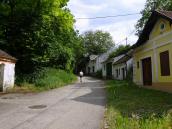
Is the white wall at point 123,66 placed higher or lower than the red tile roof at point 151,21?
lower

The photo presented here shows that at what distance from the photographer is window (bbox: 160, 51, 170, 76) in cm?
1799

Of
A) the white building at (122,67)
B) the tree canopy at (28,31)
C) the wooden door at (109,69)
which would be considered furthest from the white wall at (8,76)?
the wooden door at (109,69)

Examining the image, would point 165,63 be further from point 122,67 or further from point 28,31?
point 122,67

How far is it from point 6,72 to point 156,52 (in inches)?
461

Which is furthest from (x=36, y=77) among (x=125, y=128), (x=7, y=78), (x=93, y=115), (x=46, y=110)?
(x=125, y=128)

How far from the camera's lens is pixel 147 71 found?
2275 centimetres

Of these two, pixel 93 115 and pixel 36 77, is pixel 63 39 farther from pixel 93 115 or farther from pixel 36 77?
pixel 93 115

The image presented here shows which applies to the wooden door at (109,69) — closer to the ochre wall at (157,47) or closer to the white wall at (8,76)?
the ochre wall at (157,47)

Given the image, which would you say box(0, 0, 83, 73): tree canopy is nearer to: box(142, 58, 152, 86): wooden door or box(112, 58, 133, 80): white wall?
box(142, 58, 152, 86): wooden door

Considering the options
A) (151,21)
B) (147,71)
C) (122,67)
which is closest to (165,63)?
(151,21)

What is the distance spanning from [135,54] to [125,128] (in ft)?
61.2

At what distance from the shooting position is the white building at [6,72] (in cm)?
2111

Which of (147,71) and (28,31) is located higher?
(28,31)

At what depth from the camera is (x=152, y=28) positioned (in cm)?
2069
